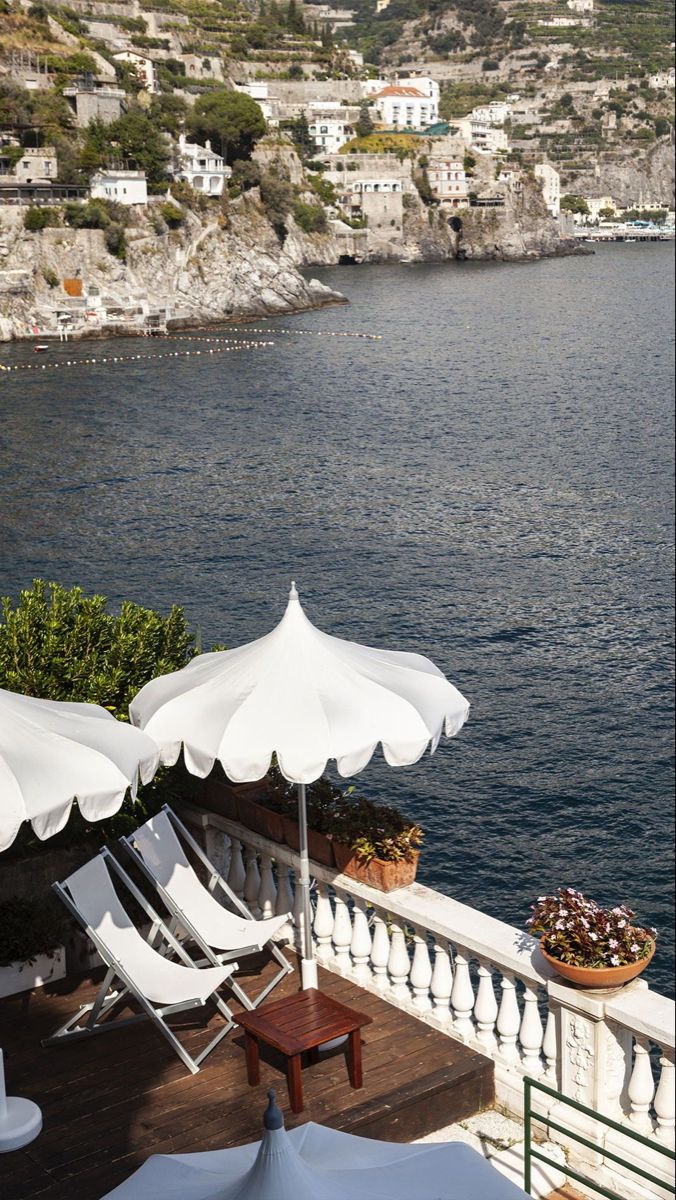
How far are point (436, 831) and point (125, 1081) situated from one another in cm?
1589

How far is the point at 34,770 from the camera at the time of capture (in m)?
6.51

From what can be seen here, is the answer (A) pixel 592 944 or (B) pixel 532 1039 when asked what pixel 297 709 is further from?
(B) pixel 532 1039

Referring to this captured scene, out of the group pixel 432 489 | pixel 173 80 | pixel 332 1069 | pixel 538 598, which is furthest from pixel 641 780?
pixel 173 80

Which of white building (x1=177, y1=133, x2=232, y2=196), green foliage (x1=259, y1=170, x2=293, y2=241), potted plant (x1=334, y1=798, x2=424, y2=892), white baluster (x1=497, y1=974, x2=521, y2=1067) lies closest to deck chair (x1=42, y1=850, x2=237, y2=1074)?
potted plant (x1=334, y1=798, x2=424, y2=892)

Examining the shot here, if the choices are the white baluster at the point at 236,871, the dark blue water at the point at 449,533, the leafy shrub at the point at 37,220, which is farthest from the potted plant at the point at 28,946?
the leafy shrub at the point at 37,220

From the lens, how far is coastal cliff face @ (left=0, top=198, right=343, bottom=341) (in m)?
79.7

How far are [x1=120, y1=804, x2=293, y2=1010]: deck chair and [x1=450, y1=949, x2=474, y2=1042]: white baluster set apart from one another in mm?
1075

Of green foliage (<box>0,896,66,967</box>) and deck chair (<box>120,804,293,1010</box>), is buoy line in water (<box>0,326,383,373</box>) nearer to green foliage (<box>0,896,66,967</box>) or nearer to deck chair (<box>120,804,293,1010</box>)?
green foliage (<box>0,896,66,967</box>)

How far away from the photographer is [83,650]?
948 centimetres

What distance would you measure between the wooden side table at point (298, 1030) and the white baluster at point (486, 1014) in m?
0.63

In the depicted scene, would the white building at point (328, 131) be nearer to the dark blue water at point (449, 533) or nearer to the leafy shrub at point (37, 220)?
the leafy shrub at point (37, 220)

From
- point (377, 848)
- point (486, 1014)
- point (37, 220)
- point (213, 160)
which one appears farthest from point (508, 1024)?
point (213, 160)

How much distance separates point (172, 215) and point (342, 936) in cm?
8993

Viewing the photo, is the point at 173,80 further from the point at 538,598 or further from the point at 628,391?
the point at 538,598
